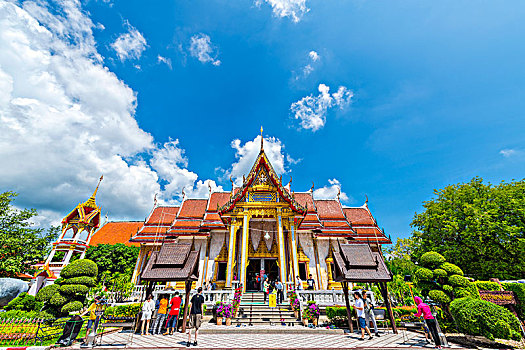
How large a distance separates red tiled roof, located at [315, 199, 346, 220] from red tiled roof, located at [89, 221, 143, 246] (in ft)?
71.2

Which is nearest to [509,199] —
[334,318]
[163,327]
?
[334,318]

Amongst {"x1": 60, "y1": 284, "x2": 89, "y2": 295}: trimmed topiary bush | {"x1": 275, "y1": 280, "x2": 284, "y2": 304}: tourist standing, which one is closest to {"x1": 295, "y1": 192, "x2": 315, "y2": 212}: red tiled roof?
{"x1": 275, "y1": 280, "x2": 284, "y2": 304}: tourist standing

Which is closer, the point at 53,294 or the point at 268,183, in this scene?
the point at 53,294

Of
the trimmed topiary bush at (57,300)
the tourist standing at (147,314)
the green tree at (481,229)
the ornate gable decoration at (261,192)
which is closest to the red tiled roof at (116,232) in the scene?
the trimmed topiary bush at (57,300)

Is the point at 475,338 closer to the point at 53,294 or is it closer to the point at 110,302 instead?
the point at 53,294

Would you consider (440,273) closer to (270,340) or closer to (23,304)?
(270,340)

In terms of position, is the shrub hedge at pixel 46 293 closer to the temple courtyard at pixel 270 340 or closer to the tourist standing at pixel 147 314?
the temple courtyard at pixel 270 340

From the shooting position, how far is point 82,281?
9.57m

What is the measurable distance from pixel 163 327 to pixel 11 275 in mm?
14846

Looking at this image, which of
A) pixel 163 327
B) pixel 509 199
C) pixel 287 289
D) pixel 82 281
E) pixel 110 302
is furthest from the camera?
pixel 509 199

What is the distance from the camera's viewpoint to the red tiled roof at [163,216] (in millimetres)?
19781

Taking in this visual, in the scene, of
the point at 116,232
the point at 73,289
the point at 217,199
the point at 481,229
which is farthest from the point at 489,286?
the point at 116,232

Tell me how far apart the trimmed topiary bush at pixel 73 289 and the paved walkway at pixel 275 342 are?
332cm

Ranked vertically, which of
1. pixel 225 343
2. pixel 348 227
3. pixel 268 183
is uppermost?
pixel 268 183
